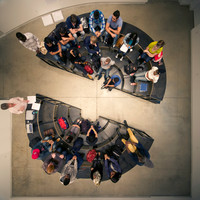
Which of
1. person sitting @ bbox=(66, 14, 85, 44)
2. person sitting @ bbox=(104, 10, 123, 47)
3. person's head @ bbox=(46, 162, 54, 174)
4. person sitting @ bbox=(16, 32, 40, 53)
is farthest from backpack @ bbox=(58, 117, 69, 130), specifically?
person sitting @ bbox=(104, 10, 123, 47)

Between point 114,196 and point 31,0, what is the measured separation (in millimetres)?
7060

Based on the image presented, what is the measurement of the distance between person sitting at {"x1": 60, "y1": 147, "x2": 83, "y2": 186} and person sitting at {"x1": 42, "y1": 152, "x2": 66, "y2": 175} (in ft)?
0.65

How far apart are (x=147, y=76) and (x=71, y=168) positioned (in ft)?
10.7

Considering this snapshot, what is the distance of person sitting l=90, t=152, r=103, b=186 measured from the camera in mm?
3073

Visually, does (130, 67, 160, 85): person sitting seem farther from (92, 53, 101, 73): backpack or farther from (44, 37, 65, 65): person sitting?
(44, 37, 65, 65): person sitting

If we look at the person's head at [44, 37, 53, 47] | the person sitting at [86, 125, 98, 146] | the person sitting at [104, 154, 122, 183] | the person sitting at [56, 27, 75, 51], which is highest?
the person sitting at [56, 27, 75, 51]

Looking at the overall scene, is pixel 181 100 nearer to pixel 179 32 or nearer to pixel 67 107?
pixel 179 32

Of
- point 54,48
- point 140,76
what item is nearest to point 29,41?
point 54,48

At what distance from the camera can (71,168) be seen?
326 cm

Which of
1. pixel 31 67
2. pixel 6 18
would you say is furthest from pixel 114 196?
pixel 6 18

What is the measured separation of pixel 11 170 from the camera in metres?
4.42

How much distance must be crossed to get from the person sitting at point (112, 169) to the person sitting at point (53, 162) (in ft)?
4.14

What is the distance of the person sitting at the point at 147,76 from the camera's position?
10.6 feet

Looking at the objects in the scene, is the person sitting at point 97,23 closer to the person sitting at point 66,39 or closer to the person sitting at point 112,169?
the person sitting at point 66,39
